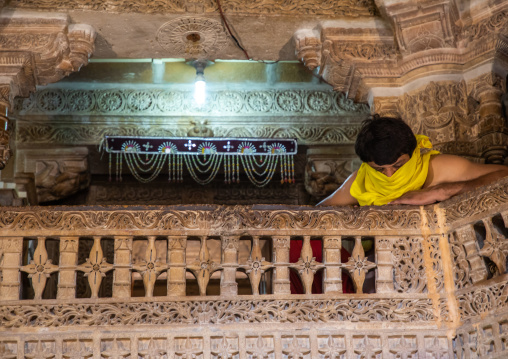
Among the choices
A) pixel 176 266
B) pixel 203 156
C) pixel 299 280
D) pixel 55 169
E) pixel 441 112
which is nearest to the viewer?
pixel 176 266

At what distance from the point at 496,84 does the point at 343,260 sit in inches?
82.0

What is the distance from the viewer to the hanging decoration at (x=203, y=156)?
7.92 metres

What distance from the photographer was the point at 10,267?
14.8ft

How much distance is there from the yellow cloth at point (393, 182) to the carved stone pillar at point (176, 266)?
120 cm

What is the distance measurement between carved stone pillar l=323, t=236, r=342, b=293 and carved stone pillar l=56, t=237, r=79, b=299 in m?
1.31

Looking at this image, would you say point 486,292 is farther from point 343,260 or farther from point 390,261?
point 343,260

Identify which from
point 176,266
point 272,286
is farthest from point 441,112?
point 176,266

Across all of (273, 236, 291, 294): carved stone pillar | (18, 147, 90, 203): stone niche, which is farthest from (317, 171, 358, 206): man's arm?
(18, 147, 90, 203): stone niche

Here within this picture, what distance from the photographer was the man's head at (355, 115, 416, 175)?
504cm

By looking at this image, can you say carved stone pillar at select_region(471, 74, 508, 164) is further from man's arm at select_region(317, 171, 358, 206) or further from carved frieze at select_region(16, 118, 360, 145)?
carved frieze at select_region(16, 118, 360, 145)

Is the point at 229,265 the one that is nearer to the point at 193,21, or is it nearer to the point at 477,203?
the point at 477,203

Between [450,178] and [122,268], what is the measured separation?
6.42ft

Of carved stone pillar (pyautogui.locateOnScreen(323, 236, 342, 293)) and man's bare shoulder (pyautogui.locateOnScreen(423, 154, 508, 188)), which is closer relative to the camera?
carved stone pillar (pyautogui.locateOnScreen(323, 236, 342, 293))

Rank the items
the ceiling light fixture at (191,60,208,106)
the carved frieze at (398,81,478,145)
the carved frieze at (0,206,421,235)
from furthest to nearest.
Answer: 1. the ceiling light fixture at (191,60,208,106)
2. the carved frieze at (398,81,478,145)
3. the carved frieze at (0,206,421,235)
